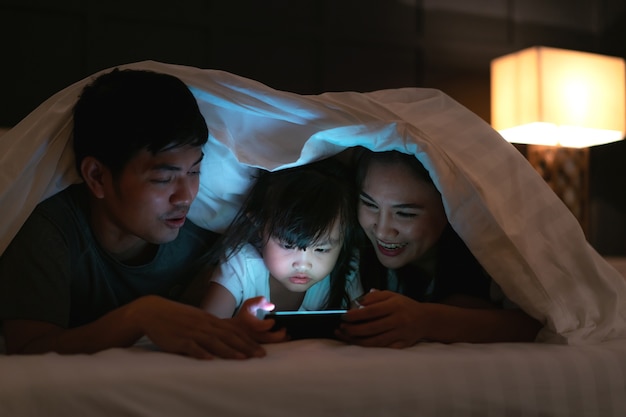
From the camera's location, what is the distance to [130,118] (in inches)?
35.7

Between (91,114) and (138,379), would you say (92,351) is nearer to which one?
(138,379)

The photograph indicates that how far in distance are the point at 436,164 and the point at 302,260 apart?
0.87 feet

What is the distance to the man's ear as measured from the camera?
0.93 meters

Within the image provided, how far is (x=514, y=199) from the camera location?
0.89 meters

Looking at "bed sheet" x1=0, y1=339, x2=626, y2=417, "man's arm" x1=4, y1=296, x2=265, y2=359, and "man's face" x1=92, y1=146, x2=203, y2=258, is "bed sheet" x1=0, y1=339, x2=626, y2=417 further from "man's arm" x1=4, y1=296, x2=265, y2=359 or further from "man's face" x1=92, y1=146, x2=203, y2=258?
"man's face" x1=92, y1=146, x2=203, y2=258

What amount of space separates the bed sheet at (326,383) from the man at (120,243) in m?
0.04

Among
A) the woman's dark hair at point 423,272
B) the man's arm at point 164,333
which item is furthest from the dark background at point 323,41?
the man's arm at point 164,333

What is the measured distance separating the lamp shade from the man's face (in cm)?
141

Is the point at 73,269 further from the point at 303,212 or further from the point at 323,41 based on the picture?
the point at 323,41

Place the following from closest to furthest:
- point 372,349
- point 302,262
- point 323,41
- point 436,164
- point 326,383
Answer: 1. point 326,383
2. point 372,349
3. point 436,164
4. point 302,262
5. point 323,41

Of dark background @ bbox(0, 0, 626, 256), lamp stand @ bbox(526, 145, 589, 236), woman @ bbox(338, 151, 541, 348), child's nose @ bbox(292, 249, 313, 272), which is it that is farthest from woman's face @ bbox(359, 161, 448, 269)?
lamp stand @ bbox(526, 145, 589, 236)

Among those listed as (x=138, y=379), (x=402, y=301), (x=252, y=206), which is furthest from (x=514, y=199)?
(x=138, y=379)

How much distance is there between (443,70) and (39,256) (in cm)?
181

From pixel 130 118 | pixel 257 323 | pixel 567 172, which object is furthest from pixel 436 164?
pixel 567 172
